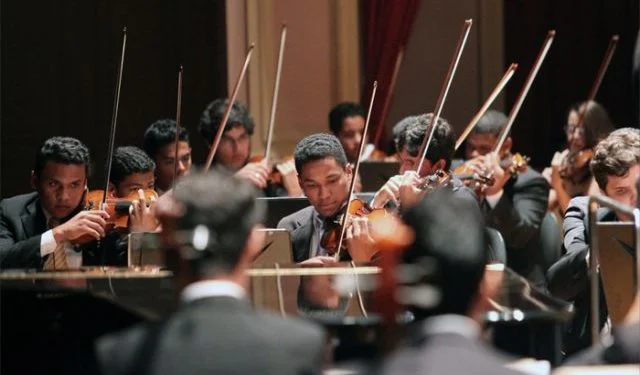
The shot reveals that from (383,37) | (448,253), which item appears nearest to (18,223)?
(448,253)

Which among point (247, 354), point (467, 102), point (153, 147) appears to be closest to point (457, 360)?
point (247, 354)

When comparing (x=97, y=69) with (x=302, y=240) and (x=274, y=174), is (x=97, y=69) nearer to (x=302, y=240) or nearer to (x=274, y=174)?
(x=274, y=174)

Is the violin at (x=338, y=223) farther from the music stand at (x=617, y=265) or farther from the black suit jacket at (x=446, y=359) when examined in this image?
the black suit jacket at (x=446, y=359)

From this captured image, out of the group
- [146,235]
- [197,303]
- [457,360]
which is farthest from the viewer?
[146,235]

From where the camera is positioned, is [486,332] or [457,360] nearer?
[457,360]

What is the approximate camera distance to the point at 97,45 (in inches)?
268

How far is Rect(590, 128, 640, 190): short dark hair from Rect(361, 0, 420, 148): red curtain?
2.82m

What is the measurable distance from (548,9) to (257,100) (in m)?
1.64

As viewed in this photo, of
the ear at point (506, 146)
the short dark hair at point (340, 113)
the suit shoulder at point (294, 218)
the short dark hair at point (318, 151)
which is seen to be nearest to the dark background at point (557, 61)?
the short dark hair at point (340, 113)

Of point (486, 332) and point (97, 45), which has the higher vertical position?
point (97, 45)

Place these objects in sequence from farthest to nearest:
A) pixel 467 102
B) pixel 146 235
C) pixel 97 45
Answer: pixel 467 102, pixel 97 45, pixel 146 235

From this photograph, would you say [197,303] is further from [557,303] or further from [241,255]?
[557,303]

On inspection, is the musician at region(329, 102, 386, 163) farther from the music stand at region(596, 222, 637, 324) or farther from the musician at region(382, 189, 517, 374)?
the musician at region(382, 189, 517, 374)

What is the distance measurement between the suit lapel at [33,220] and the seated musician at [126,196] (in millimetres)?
→ 156
